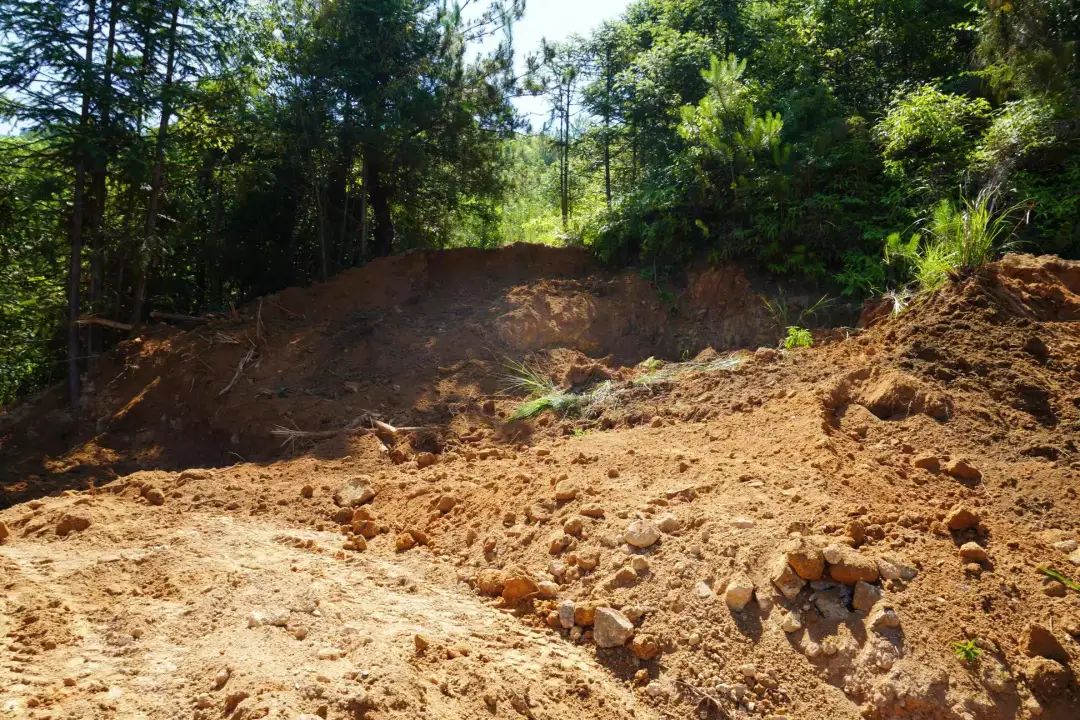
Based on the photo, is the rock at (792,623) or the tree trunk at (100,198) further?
the tree trunk at (100,198)

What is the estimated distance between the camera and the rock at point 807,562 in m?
3.33

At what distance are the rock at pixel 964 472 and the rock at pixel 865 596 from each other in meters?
1.06

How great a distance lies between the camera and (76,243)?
746cm

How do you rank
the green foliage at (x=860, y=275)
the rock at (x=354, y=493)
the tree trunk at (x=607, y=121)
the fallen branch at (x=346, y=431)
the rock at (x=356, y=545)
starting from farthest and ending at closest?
1. the tree trunk at (x=607, y=121)
2. the green foliage at (x=860, y=275)
3. the fallen branch at (x=346, y=431)
4. the rock at (x=354, y=493)
5. the rock at (x=356, y=545)

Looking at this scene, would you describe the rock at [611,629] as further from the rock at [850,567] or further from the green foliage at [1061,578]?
the green foliage at [1061,578]

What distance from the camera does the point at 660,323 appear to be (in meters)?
7.83

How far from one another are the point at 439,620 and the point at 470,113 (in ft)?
23.1

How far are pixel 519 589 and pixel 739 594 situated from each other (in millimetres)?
1068

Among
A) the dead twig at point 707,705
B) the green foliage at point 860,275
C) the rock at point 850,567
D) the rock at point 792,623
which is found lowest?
the dead twig at point 707,705

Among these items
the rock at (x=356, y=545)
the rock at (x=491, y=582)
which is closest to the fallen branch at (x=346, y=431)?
the rock at (x=356, y=545)

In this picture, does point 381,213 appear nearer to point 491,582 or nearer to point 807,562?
point 491,582

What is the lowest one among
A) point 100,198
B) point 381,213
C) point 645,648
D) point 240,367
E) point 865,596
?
point 645,648

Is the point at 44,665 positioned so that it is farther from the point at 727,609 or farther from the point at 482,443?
the point at 482,443

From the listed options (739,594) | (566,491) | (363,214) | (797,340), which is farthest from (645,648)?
(363,214)
